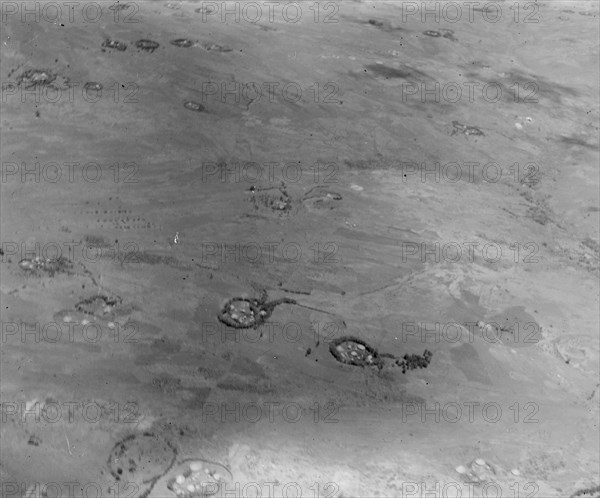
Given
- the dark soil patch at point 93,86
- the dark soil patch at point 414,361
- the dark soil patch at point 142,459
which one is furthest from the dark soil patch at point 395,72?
the dark soil patch at point 142,459

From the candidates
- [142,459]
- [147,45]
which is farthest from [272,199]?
[147,45]

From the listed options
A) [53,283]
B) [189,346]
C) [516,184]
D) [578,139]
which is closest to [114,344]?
[189,346]

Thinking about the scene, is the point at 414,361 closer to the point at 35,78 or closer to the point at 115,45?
the point at 35,78

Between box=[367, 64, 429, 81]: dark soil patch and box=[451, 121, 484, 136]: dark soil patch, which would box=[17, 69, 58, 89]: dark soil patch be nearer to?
box=[367, 64, 429, 81]: dark soil patch

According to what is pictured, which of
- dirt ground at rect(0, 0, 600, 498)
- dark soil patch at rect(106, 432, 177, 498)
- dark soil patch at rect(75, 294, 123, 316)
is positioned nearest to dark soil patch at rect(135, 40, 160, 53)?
dirt ground at rect(0, 0, 600, 498)

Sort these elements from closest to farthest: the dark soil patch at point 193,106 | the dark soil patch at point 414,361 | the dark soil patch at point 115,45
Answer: the dark soil patch at point 414,361
the dark soil patch at point 193,106
the dark soil patch at point 115,45

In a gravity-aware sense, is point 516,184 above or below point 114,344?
above

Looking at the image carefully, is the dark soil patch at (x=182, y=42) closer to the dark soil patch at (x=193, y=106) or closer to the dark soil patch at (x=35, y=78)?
the dark soil patch at (x=193, y=106)

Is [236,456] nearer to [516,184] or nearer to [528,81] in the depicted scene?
[516,184]
